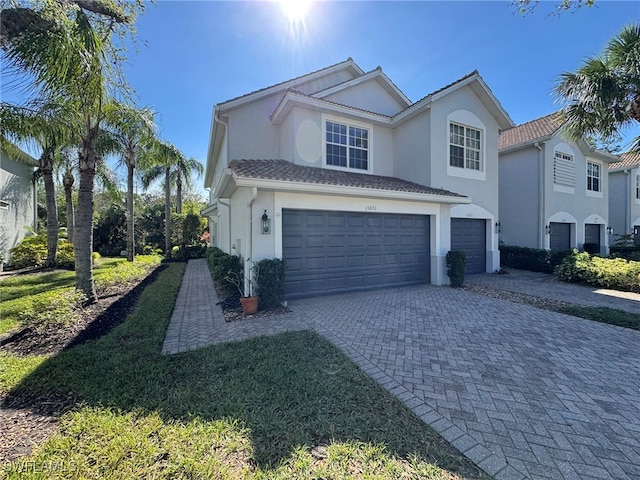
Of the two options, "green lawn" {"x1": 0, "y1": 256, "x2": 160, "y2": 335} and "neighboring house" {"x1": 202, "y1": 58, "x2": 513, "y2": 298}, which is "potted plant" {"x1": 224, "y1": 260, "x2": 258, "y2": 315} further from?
"green lawn" {"x1": 0, "y1": 256, "x2": 160, "y2": 335}

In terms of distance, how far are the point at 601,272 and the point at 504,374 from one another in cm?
Result: 1050

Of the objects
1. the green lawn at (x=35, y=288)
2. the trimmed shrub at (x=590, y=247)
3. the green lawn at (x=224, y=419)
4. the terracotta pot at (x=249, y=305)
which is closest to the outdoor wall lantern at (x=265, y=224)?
the terracotta pot at (x=249, y=305)

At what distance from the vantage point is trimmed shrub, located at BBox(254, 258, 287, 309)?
312 inches

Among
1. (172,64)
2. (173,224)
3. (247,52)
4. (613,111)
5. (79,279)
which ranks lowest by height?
(79,279)

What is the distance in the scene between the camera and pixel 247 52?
33.7 ft

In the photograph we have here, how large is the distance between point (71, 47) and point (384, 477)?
24.7 ft

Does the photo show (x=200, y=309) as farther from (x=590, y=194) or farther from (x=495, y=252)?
(x=590, y=194)

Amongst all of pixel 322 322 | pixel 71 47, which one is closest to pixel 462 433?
pixel 322 322

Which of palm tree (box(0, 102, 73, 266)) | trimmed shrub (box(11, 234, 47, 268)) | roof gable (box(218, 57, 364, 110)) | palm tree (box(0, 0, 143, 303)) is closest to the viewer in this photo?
palm tree (box(0, 0, 143, 303))

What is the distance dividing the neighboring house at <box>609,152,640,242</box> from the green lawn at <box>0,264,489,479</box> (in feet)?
97.8

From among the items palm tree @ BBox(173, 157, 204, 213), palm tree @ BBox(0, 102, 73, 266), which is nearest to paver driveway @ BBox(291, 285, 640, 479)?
palm tree @ BBox(0, 102, 73, 266)

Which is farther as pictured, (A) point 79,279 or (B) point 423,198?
(B) point 423,198

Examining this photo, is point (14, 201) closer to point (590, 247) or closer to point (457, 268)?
point (457, 268)

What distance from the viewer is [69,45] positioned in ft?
15.5
